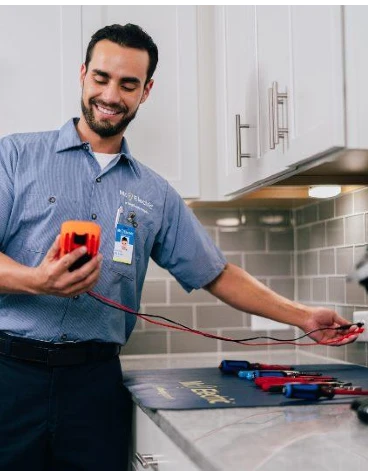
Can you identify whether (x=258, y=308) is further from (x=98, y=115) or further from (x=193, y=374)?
(x=98, y=115)

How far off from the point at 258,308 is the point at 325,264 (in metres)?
0.46

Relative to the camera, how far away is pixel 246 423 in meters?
1.31

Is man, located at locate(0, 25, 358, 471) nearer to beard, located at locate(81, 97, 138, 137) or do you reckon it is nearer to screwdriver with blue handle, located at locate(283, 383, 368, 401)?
beard, located at locate(81, 97, 138, 137)

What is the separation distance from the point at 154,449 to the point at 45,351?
1.23ft

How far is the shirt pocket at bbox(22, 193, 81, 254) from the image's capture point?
5.99 feet

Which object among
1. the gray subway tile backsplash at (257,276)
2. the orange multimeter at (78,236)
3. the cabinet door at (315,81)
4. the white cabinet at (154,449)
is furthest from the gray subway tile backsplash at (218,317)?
the orange multimeter at (78,236)

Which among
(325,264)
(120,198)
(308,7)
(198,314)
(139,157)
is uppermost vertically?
(308,7)

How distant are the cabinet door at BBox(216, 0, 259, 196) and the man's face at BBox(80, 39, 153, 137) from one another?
297 millimetres

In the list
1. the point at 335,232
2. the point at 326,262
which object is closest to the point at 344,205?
the point at 335,232

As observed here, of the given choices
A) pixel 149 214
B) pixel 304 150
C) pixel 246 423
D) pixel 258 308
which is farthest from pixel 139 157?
pixel 246 423

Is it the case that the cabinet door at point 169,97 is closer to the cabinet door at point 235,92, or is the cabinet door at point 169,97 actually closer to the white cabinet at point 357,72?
the cabinet door at point 235,92

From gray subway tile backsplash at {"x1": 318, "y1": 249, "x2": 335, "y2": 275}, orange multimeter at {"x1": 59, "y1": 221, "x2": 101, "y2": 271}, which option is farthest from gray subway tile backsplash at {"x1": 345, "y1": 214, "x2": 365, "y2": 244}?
orange multimeter at {"x1": 59, "y1": 221, "x2": 101, "y2": 271}

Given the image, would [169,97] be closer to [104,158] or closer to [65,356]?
[104,158]

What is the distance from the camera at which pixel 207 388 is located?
1.74 metres
